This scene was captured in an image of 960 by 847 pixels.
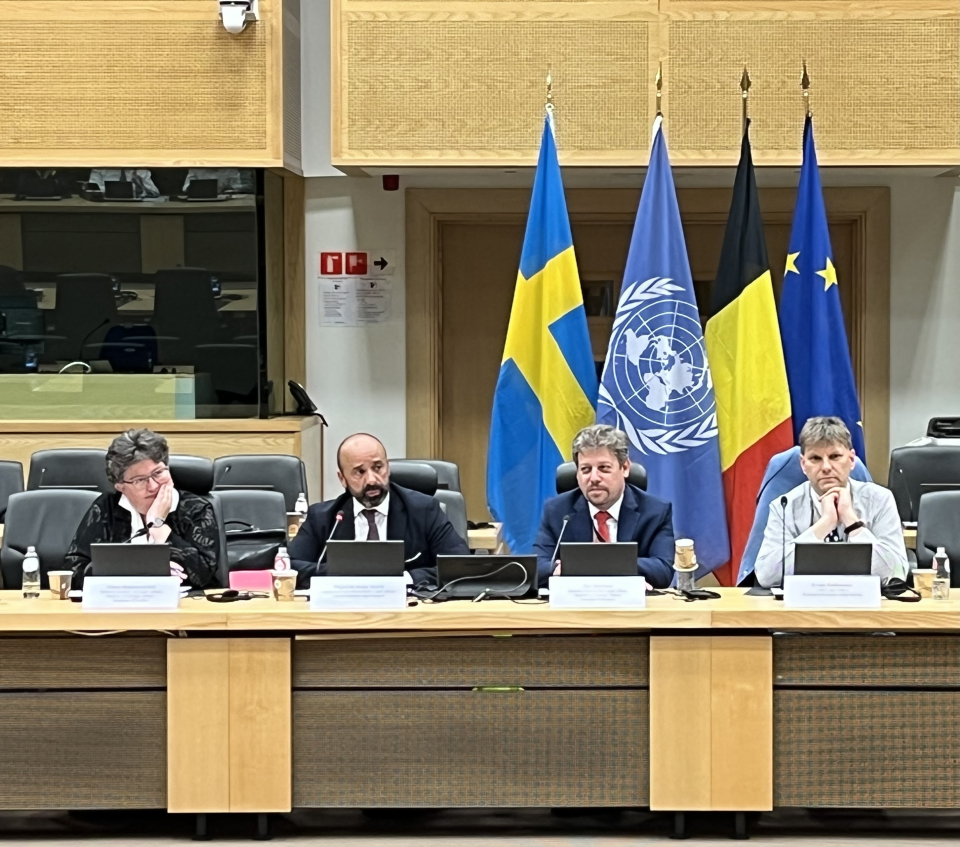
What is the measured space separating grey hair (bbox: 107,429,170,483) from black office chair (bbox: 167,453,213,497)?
0.81ft

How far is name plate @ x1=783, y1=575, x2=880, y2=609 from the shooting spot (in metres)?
4.44

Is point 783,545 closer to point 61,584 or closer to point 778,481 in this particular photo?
point 778,481

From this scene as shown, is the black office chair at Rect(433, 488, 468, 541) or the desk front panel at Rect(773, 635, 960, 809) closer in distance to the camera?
the desk front panel at Rect(773, 635, 960, 809)

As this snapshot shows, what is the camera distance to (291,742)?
14.6 feet

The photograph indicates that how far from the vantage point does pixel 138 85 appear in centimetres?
816

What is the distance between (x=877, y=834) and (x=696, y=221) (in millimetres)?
5118

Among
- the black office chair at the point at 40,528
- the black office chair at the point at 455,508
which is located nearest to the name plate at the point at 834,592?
the black office chair at the point at 455,508

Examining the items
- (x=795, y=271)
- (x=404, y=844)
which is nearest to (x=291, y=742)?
(x=404, y=844)

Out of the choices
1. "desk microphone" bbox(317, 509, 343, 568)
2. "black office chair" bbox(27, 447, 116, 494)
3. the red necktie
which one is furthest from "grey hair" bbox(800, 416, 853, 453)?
"black office chair" bbox(27, 447, 116, 494)

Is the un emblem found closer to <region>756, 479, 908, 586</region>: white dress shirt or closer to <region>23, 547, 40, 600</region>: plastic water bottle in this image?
<region>756, 479, 908, 586</region>: white dress shirt

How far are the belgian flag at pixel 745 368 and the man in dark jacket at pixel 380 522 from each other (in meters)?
1.76

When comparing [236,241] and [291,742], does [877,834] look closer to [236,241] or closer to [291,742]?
A: [291,742]

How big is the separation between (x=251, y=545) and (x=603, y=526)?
1671 mm

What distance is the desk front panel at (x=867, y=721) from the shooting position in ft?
14.5
